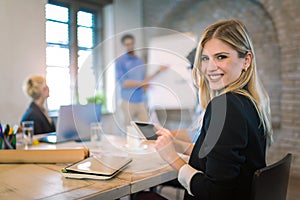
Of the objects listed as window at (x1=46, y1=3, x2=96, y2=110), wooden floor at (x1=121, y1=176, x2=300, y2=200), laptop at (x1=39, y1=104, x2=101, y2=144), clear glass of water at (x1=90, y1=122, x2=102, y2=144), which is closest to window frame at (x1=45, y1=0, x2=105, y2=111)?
window at (x1=46, y1=3, x2=96, y2=110)

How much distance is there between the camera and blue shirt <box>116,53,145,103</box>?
1.64m

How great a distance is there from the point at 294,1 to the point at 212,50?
91.6 inches

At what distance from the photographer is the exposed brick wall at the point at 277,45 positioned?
2.80 m

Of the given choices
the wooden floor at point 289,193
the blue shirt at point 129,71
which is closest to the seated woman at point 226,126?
the blue shirt at point 129,71

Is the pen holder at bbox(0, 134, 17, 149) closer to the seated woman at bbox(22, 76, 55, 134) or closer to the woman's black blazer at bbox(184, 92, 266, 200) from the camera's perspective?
the seated woman at bbox(22, 76, 55, 134)

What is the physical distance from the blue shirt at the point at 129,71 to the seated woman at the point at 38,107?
0.46m

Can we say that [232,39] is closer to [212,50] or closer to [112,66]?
[212,50]

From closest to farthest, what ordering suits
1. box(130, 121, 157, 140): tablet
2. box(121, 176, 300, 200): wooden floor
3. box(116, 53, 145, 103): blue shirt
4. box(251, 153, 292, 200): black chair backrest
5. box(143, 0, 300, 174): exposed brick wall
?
box(251, 153, 292, 200): black chair backrest
box(130, 121, 157, 140): tablet
box(116, 53, 145, 103): blue shirt
box(121, 176, 300, 200): wooden floor
box(143, 0, 300, 174): exposed brick wall

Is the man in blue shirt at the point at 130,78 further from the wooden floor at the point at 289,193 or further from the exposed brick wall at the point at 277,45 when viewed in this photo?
the exposed brick wall at the point at 277,45

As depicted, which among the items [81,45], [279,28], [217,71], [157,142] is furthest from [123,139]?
[279,28]

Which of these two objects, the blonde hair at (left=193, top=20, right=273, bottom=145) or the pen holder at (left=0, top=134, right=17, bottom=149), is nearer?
the blonde hair at (left=193, top=20, right=273, bottom=145)

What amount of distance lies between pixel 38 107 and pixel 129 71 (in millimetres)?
551

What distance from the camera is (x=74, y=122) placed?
1.69 m

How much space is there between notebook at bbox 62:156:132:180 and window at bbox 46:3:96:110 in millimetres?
387
